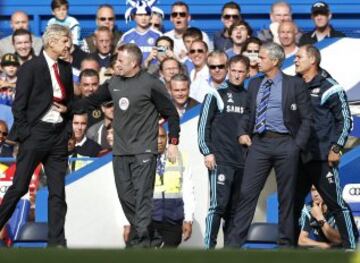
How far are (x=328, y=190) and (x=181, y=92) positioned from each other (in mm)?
2784

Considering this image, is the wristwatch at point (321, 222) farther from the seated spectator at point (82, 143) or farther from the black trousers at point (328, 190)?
the seated spectator at point (82, 143)

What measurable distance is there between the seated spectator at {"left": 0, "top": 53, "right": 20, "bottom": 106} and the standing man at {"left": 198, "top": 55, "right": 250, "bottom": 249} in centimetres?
375

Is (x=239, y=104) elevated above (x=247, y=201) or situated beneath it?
elevated above

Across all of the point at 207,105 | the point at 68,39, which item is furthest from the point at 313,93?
the point at 68,39

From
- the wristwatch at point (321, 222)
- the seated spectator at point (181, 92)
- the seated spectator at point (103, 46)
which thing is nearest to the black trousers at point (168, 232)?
the wristwatch at point (321, 222)

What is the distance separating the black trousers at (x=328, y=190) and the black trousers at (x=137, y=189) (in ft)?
4.76

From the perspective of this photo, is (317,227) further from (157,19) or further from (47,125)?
(157,19)

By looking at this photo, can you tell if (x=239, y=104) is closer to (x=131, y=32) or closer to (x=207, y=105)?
(x=207, y=105)

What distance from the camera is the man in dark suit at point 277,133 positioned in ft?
36.7

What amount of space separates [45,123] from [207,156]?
1.92m

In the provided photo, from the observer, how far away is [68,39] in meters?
11.1

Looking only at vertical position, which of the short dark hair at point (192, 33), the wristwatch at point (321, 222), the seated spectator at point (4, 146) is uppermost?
the short dark hair at point (192, 33)

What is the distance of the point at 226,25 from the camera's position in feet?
52.8

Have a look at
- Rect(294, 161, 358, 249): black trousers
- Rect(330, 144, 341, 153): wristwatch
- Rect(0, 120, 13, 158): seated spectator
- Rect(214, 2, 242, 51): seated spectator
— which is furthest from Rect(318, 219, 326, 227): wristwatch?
Rect(214, 2, 242, 51): seated spectator
